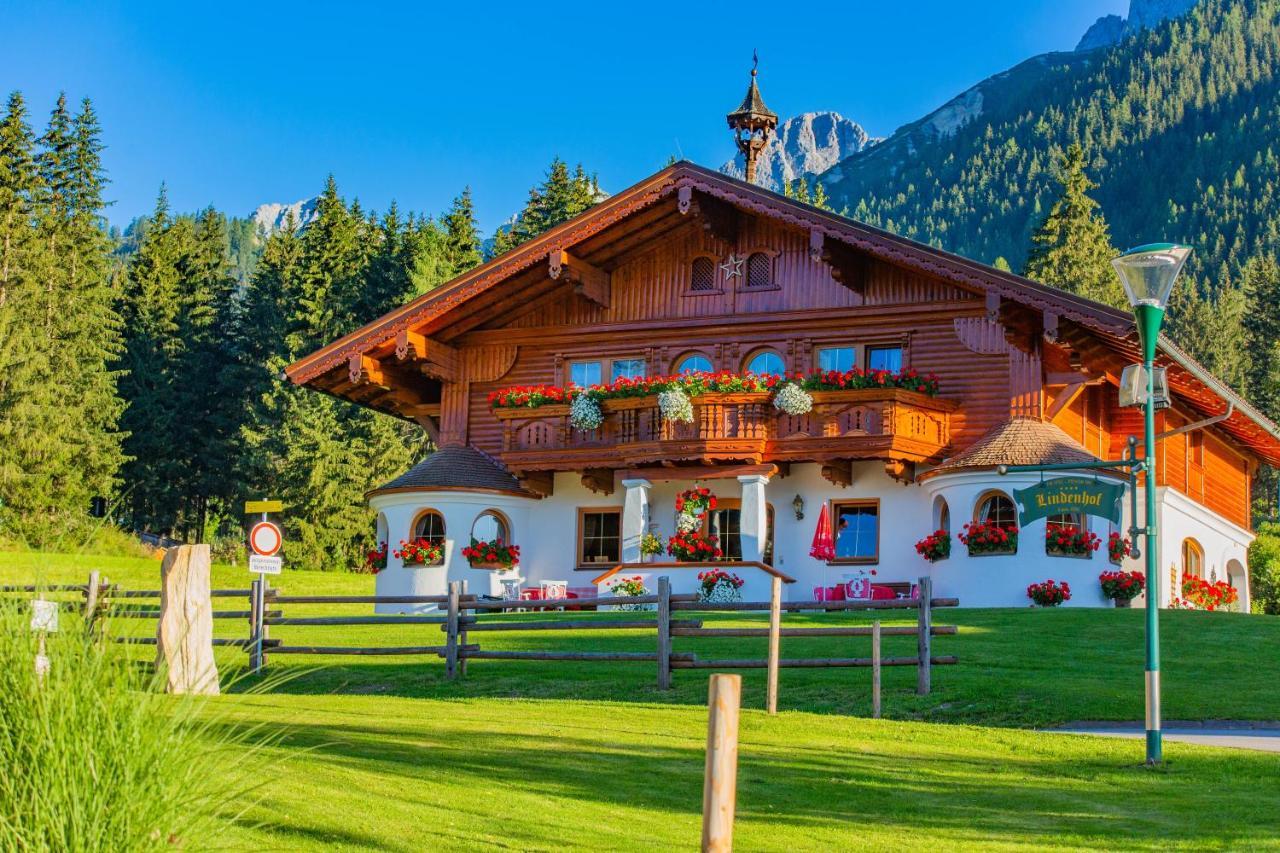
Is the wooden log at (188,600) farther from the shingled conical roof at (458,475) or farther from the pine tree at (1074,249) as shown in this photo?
the pine tree at (1074,249)

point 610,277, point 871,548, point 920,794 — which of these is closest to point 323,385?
point 610,277

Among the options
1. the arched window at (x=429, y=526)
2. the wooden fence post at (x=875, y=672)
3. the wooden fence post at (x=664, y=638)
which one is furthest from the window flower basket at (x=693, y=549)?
the wooden fence post at (x=875, y=672)

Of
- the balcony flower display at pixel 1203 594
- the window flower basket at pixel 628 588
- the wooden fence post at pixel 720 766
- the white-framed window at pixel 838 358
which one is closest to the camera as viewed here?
the wooden fence post at pixel 720 766

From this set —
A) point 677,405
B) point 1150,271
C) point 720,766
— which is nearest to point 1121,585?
point 677,405

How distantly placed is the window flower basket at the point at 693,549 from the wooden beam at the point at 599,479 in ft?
7.96

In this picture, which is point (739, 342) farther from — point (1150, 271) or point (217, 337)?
point (217, 337)

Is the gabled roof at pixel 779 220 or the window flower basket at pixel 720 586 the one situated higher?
the gabled roof at pixel 779 220

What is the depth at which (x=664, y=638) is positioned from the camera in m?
18.6

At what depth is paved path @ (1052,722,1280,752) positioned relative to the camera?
14945 mm

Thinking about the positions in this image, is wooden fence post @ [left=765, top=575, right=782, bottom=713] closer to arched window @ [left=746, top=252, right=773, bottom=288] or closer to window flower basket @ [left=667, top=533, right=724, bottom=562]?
window flower basket @ [left=667, top=533, right=724, bottom=562]

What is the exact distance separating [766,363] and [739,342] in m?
0.66

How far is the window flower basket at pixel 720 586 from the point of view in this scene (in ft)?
95.2

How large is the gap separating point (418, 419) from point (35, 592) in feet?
90.8

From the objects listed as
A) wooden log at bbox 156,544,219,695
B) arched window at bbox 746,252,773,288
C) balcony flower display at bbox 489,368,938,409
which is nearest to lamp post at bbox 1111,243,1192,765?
wooden log at bbox 156,544,219,695
